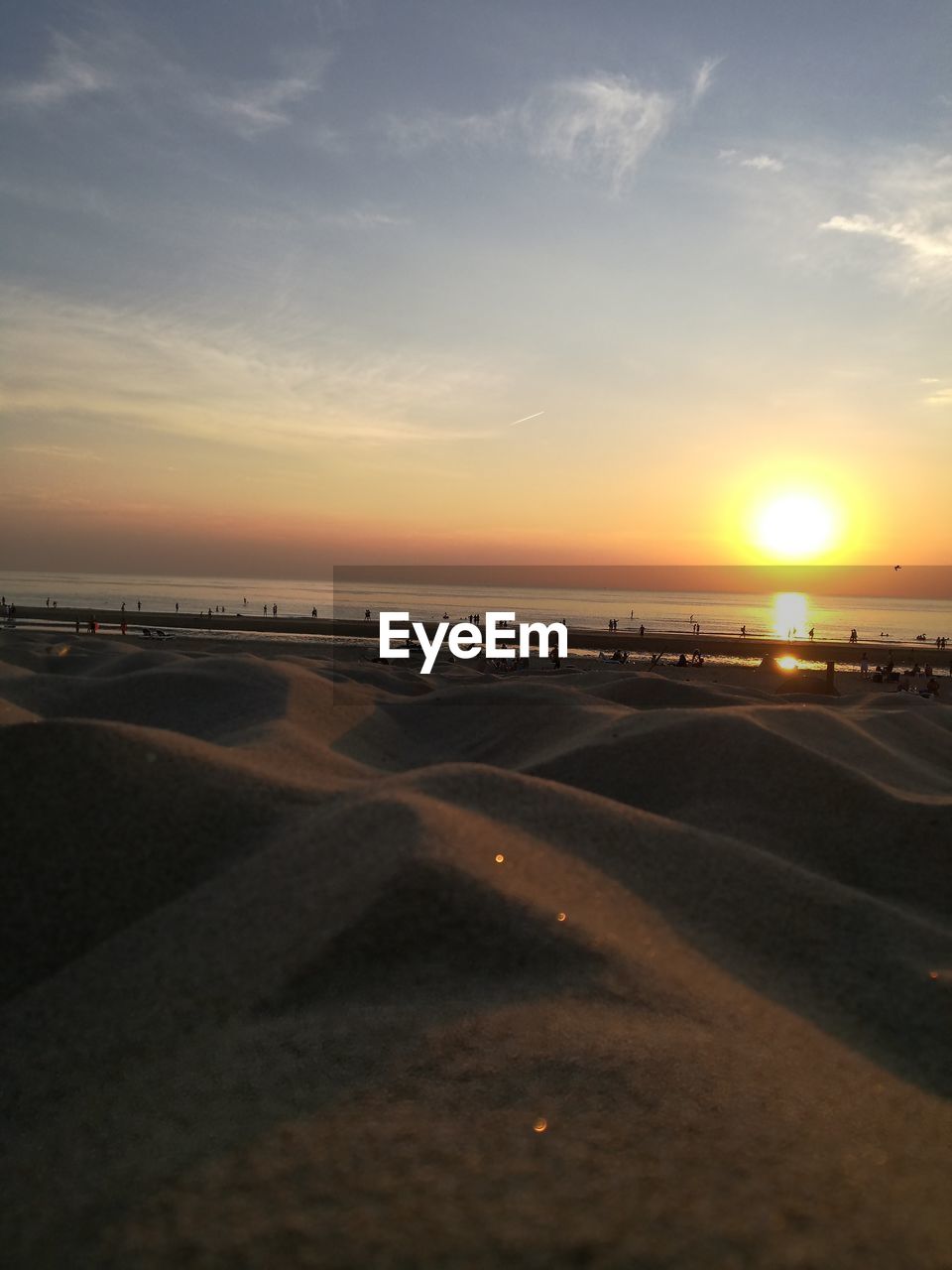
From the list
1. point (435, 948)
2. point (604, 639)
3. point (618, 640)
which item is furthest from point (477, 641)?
point (435, 948)

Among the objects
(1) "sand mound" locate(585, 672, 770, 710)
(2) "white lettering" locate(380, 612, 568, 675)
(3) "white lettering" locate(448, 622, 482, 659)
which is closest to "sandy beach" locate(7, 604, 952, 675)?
(2) "white lettering" locate(380, 612, 568, 675)

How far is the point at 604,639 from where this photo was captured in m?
42.6

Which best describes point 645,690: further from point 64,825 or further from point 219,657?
point 64,825

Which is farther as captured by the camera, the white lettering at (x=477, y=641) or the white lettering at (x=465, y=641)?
the white lettering at (x=465, y=641)

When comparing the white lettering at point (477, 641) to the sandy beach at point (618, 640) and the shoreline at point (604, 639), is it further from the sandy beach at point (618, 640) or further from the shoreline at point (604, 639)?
the sandy beach at point (618, 640)

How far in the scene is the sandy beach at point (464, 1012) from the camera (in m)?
2.21

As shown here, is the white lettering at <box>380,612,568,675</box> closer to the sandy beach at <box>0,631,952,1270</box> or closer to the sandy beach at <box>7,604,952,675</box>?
the sandy beach at <box>7,604,952,675</box>

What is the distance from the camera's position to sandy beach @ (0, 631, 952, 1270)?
2.21 m

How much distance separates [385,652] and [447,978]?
2549 cm

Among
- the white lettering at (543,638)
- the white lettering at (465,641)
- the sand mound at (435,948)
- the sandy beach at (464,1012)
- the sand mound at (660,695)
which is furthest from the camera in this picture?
the white lettering at (465,641)

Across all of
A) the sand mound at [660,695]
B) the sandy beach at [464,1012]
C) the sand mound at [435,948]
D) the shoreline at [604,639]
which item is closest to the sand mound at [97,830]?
the sandy beach at [464,1012]

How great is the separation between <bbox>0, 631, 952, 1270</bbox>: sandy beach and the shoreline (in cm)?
3215

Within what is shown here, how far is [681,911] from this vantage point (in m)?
4.86

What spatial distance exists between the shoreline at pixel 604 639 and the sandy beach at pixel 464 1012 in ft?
105
